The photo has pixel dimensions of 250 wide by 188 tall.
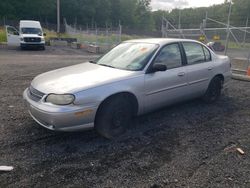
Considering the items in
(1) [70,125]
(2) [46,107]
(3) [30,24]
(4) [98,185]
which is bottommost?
(4) [98,185]

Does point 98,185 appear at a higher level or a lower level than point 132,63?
lower

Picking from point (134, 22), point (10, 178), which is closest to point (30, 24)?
point (10, 178)

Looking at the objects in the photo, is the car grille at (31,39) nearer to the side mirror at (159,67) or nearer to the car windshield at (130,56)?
the car windshield at (130,56)

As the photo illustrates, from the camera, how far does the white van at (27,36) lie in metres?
20.8

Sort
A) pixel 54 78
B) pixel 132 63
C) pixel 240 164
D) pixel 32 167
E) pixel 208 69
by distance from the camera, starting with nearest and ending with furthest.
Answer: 1. pixel 32 167
2. pixel 240 164
3. pixel 54 78
4. pixel 132 63
5. pixel 208 69

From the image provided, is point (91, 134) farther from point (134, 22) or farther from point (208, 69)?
point (134, 22)

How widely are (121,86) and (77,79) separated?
0.72 meters

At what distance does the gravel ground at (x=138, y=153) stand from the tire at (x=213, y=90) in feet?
2.39

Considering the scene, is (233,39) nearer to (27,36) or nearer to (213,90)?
(213,90)

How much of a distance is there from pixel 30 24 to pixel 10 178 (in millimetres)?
21273

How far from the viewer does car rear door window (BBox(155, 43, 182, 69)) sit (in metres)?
4.78

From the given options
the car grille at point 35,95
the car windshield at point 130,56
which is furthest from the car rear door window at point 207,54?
the car grille at point 35,95

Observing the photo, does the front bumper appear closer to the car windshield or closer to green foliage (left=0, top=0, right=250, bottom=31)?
the car windshield

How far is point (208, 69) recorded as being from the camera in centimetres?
571
